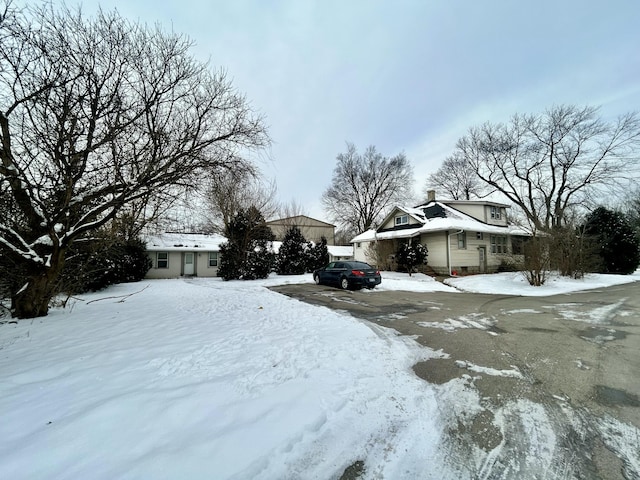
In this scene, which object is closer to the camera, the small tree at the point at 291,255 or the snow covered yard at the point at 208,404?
the snow covered yard at the point at 208,404

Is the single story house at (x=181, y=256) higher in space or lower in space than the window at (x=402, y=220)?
lower

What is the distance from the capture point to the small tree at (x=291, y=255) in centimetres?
2156

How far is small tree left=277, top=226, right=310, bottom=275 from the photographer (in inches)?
849

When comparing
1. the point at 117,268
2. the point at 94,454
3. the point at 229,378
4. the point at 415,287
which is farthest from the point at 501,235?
the point at 117,268

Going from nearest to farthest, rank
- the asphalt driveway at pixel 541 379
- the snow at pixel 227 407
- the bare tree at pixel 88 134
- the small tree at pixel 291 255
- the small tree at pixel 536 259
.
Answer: the snow at pixel 227 407 → the asphalt driveway at pixel 541 379 → the bare tree at pixel 88 134 → the small tree at pixel 536 259 → the small tree at pixel 291 255

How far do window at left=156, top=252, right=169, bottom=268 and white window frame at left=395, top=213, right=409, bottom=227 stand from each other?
1954 centimetres

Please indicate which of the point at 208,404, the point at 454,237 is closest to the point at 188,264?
the point at 454,237

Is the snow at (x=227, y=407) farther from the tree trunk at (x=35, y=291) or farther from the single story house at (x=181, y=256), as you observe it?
the single story house at (x=181, y=256)

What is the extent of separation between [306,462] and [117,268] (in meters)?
18.1

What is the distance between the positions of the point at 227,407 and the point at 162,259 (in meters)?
22.7

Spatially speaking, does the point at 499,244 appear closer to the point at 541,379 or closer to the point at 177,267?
the point at 541,379

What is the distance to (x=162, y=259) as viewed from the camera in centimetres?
2205

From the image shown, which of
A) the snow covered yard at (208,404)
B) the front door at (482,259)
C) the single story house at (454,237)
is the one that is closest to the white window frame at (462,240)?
the single story house at (454,237)

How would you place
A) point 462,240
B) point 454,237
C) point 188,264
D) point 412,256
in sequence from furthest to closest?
1. point 188,264
2. point 462,240
3. point 454,237
4. point 412,256
